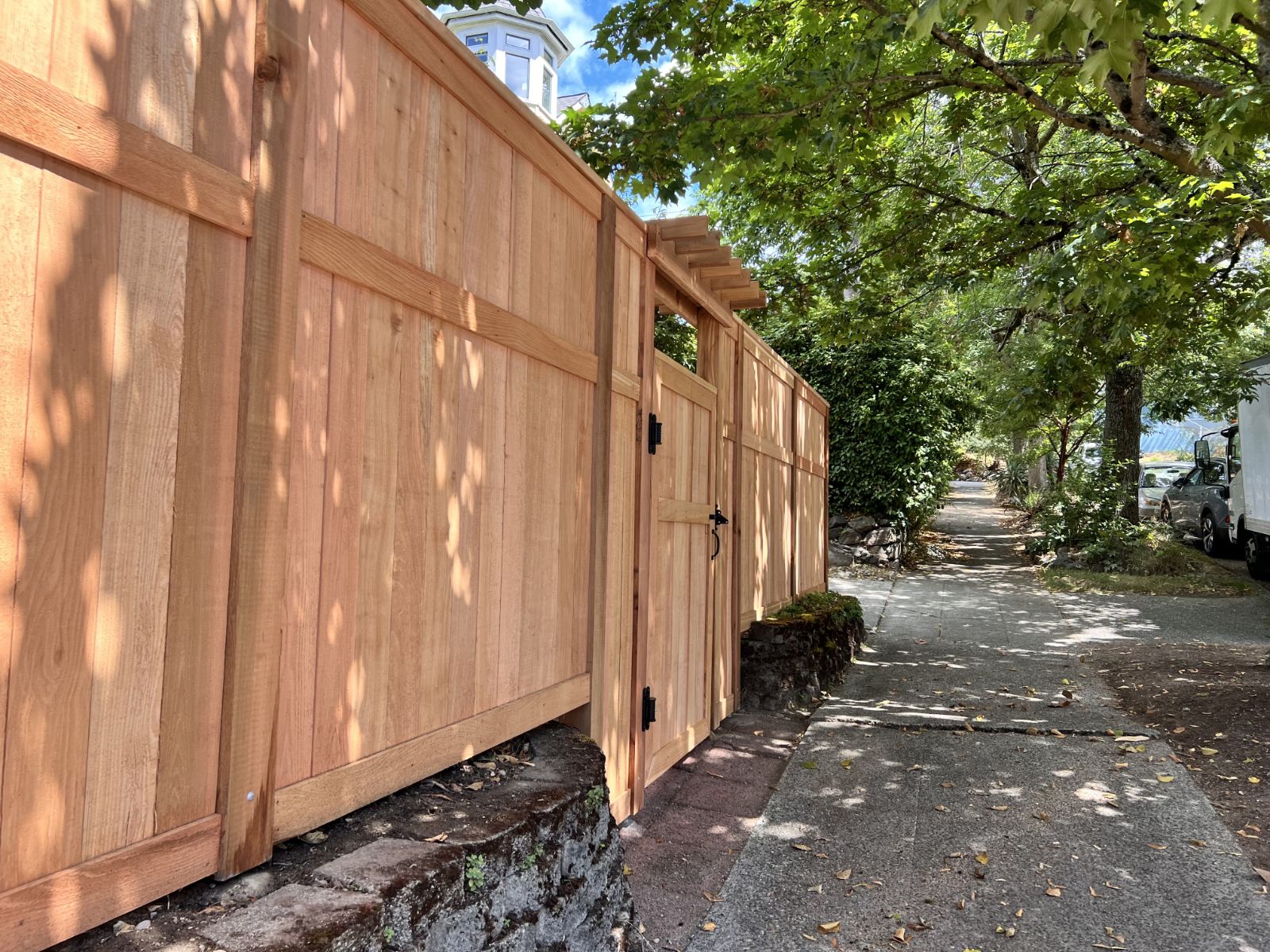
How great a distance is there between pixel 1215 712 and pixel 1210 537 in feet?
35.3

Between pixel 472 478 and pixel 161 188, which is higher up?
pixel 161 188

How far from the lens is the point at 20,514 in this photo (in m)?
1.35

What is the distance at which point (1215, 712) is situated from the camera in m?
5.75

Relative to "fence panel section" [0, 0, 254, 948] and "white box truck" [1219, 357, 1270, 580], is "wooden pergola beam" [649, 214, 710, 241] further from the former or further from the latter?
"white box truck" [1219, 357, 1270, 580]

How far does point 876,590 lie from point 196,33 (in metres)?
11.3

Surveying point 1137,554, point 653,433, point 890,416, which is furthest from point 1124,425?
point 653,433

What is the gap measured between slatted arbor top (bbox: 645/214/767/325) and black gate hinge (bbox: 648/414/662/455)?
0.82m

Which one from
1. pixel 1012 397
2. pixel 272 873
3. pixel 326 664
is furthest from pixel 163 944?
pixel 1012 397

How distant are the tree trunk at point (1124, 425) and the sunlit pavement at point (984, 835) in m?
7.96

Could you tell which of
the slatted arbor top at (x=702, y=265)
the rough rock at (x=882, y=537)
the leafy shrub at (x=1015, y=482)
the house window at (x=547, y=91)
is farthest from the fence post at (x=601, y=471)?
the house window at (x=547, y=91)

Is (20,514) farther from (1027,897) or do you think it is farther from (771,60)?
(771,60)

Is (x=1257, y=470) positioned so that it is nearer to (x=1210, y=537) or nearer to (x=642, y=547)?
(x=1210, y=537)

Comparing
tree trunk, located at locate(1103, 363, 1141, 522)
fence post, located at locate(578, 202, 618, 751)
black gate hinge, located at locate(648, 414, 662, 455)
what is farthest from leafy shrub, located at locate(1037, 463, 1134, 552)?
fence post, located at locate(578, 202, 618, 751)

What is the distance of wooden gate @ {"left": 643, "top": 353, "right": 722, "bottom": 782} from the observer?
4.41 meters
